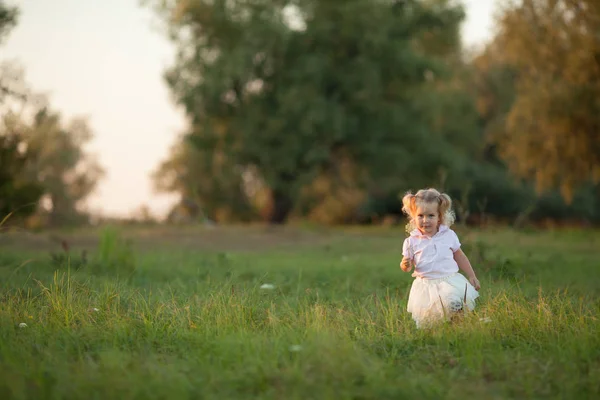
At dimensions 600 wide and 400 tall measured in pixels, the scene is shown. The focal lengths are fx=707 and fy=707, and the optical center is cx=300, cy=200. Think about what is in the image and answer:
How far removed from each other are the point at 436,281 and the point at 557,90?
1613cm

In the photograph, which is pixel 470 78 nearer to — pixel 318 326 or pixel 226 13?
pixel 226 13

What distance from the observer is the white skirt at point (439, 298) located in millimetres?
6383

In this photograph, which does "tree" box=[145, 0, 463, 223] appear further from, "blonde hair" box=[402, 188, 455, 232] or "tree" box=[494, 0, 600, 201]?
"blonde hair" box=[402, 188, 455, 232]

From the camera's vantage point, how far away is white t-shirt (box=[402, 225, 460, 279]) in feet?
21.9

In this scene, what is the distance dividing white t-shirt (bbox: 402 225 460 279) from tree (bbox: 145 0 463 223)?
1892 cm

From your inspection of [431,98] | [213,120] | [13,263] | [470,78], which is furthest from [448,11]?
[13,263]

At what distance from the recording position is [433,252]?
22.0 ft

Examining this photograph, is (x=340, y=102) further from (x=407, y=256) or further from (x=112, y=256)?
(x=407, y=256)

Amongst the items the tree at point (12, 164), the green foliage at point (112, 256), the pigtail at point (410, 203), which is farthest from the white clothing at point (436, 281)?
the tree at point (12, 164)

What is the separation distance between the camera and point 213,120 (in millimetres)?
28297

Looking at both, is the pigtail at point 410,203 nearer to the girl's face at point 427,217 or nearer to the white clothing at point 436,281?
the girl's face at point 427,217

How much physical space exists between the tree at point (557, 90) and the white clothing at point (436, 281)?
49.9 ft

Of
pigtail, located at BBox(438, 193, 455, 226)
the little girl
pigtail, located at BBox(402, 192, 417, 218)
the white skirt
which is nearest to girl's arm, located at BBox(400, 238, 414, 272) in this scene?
the little girl

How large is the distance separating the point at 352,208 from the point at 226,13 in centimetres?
1026
